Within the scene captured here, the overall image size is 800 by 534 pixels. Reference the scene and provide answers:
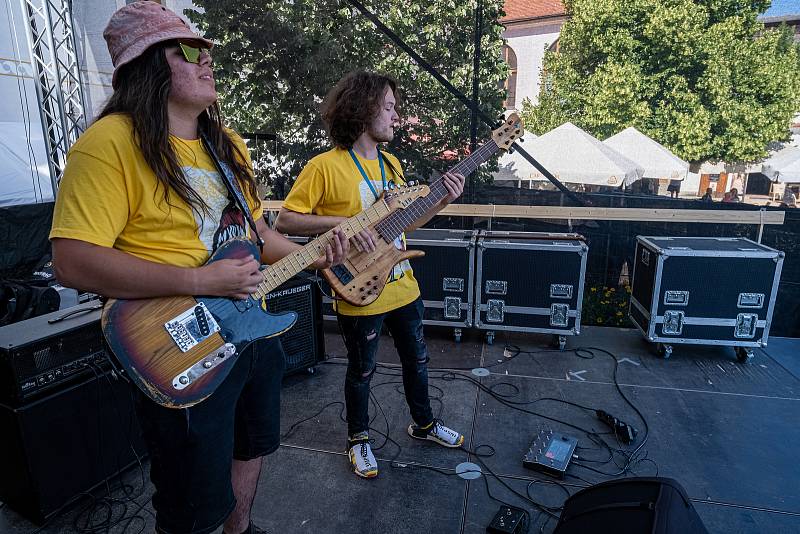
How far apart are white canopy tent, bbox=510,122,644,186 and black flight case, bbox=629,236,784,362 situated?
367 cm

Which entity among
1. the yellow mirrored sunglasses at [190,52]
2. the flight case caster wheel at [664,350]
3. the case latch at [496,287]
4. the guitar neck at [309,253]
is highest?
the yellow mirrored sunglasses at [190,52]

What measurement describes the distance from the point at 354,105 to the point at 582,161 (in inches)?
254

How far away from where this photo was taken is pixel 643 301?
4.53 metres

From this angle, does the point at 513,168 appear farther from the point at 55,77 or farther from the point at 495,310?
the point at 55,77

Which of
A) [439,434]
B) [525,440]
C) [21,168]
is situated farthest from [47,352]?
[21,168]

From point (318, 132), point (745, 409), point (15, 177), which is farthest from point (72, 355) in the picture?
point (15, 177)

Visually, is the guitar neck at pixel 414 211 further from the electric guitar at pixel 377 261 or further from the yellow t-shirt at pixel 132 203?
the yellow t-shirt at pixel 132 203

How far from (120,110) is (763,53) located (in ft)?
33.2

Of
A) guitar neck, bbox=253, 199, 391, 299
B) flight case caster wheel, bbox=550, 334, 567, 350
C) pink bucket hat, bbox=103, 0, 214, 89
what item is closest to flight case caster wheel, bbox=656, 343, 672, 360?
flight case caster wheel, bbox=550, 334, 567, 350

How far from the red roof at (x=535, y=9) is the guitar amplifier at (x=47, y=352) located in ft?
31.8

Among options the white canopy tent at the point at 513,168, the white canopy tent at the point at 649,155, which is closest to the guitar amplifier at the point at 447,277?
the white canopy tent at the point at 513,168

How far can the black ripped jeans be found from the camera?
2.57 m

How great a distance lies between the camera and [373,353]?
2.65 meters

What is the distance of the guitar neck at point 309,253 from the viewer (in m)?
1.78
